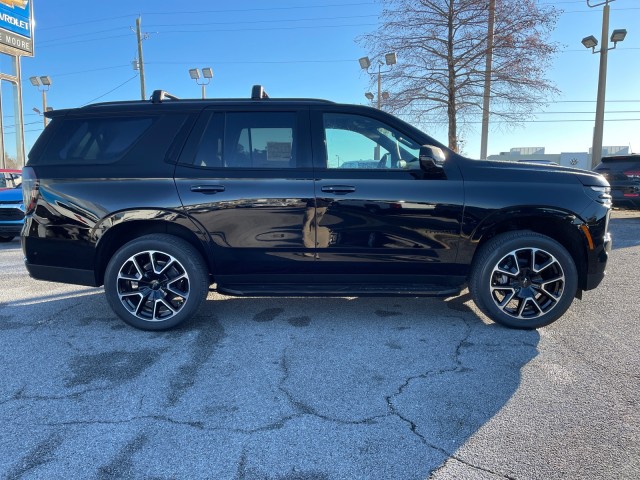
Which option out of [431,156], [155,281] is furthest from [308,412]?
[431,156]

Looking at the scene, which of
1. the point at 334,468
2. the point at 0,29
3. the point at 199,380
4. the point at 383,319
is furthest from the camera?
the point at 0,29

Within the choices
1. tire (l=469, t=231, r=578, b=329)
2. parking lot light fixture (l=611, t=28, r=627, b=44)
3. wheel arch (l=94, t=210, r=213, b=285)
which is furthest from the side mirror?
parking lot light fixture (l=611, t=28, r=627, b=44)

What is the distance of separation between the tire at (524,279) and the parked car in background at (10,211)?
9135 millimetres

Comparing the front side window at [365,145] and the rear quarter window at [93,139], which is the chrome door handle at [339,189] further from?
the rear quarter window at [93,139]

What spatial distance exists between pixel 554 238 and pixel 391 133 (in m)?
1.78

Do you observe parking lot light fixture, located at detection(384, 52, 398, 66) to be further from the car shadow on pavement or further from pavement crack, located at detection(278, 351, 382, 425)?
pavement crack, located at detection(278, 351, 382, 425)

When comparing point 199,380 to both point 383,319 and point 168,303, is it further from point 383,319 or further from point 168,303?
point 383,319

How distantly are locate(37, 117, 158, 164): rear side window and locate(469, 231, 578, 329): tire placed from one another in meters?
3.24

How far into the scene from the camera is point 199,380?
2900 millimetres

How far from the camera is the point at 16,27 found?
2000 centimetres

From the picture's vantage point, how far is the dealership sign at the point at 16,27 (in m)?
19.3

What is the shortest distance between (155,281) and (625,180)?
37.9 ft

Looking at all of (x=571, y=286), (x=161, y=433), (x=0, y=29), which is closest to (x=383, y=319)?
(x=571, y=286)

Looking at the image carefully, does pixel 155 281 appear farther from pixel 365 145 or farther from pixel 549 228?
pixel 549 228
